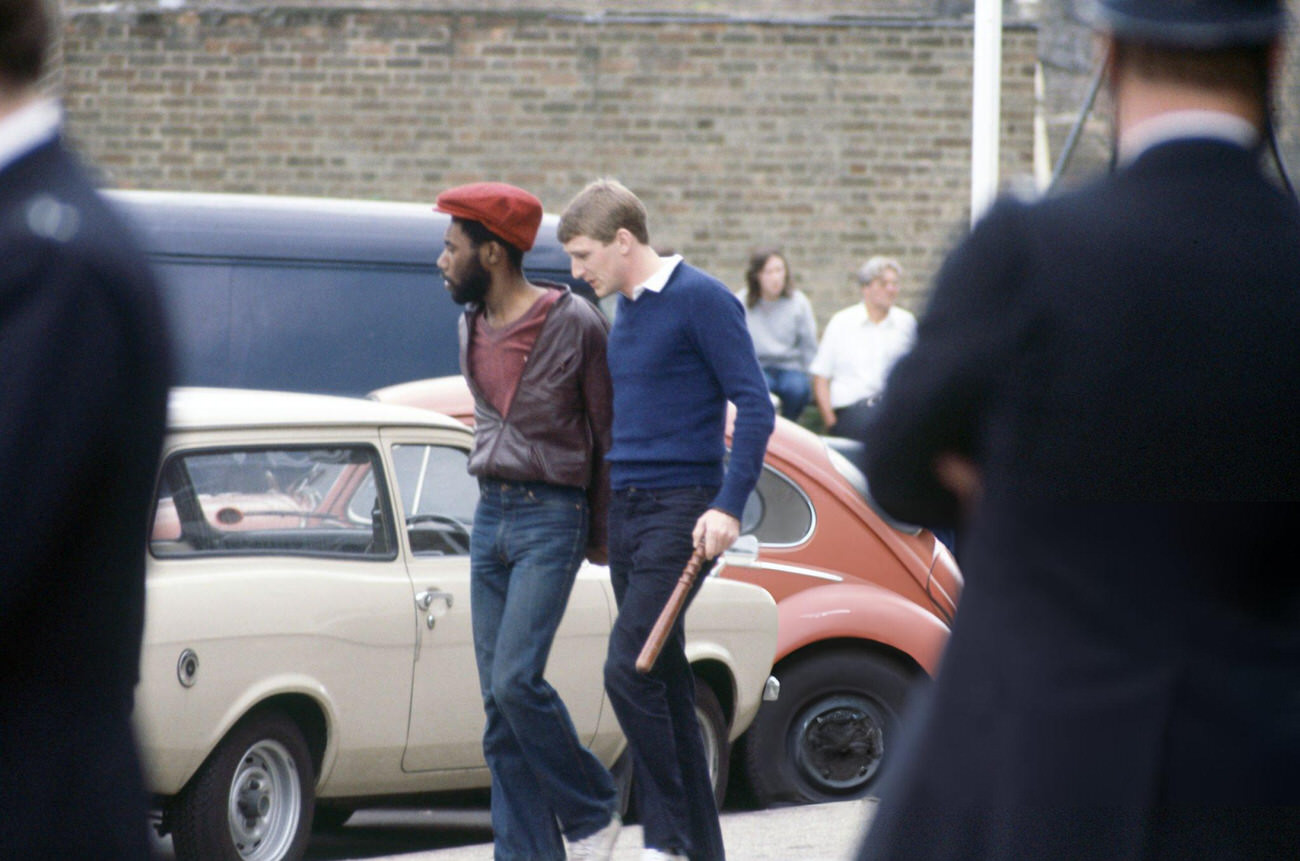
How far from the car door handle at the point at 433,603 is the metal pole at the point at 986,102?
4.31 meters

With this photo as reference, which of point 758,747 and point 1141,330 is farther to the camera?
point 758,747

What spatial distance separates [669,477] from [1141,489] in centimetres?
327

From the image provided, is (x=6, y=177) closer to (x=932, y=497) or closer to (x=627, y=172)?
(x=932, y=497)

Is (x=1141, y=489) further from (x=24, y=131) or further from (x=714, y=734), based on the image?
(x=714, y=734)

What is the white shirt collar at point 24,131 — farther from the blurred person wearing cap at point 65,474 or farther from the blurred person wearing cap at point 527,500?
the blurred person wearing cap at point 527,500

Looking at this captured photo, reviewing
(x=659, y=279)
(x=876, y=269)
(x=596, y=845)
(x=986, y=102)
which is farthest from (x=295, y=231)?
(x=596, y=845)

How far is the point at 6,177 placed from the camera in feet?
6.36

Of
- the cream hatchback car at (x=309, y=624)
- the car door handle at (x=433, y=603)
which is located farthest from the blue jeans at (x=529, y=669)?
the car door handle at (x=433, y=603)

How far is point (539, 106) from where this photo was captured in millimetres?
16172

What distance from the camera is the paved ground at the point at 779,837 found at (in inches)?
245

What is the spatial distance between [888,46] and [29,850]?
591 inches

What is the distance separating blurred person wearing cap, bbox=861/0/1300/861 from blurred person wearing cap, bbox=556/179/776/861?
3.09 metres

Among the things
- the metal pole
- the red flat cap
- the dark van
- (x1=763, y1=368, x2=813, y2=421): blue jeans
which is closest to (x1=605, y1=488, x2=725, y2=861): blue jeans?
the red flat cap

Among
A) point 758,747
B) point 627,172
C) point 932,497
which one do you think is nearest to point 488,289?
point 758,747
